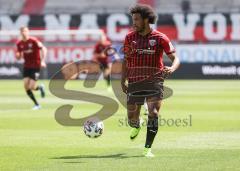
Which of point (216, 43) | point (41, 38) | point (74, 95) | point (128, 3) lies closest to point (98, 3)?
point (128, 3)

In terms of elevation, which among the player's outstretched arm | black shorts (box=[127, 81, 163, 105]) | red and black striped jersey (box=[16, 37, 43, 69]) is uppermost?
the player's outstretched arm

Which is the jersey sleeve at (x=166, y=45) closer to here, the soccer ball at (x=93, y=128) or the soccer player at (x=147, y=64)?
the soccer player at (x=147, y=64)

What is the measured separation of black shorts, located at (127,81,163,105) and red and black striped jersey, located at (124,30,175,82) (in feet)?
0.44

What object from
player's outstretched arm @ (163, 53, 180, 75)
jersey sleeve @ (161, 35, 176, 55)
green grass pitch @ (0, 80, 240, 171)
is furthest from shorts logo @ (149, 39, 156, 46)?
green grass pitch @ (0, 80, 240, 171)

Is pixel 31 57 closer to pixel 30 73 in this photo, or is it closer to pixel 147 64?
pixel 30 73

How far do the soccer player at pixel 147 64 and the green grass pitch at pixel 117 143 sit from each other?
2.65ft

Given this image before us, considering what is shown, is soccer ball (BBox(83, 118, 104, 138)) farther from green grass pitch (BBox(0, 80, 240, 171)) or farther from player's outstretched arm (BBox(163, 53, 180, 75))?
player's outstretched arm (BBox(163, 53, 180, 75))

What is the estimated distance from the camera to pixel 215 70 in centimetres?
4184

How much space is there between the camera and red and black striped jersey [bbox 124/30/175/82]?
11.7 metres

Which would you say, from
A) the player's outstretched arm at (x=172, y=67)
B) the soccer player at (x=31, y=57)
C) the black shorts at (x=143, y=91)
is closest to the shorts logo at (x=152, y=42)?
the player's outstretched arm at (x=172, y=67)

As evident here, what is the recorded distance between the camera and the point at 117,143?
534 inches

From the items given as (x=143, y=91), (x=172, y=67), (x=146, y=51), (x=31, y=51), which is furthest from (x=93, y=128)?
(x=31, y=51)

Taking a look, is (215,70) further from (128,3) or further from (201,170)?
(201,170)

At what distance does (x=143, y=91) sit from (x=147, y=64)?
1.58 ft
